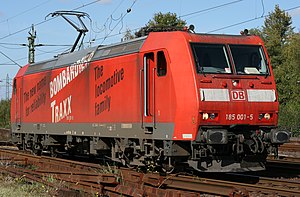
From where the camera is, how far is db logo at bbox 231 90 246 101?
12.6 m

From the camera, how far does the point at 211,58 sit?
12.9m

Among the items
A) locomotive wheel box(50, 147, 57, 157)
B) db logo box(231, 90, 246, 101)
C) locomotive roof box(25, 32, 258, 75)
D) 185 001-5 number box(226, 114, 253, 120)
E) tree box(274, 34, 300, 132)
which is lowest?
locomotive wheel box(50, 147, 57, 157)

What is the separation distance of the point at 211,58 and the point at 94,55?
199 inches

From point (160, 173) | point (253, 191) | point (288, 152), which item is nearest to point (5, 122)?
point (288, 152)

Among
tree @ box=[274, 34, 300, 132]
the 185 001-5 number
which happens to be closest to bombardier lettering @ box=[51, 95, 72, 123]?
the 185 001-5 number

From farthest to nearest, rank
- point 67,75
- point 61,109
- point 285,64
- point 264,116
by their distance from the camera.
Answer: point 285,64 → point 61,109 → point 67,75 → point 264,116

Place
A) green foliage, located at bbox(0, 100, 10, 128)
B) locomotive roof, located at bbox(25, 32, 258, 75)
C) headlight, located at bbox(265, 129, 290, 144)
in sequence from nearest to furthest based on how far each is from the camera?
headlight, located at bbox(265, 129, 290, 144), locomotive roof, located at bbox(25, 32, 258, 75), green foliage, located at bbox(0, 100, 10, 128)

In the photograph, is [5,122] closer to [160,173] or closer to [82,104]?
[82,104]

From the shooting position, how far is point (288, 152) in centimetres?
2336

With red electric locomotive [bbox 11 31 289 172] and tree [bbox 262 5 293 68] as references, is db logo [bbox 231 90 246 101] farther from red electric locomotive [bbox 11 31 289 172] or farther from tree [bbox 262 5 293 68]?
tree [bbox 262 5 293 68]

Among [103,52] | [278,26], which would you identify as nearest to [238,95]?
[103,52]

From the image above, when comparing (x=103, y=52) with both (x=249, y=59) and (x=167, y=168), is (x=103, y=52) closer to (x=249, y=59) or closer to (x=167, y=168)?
(x=167, y=168)

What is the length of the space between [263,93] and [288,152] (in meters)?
11.2

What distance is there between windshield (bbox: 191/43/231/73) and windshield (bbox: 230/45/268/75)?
0.89ft
